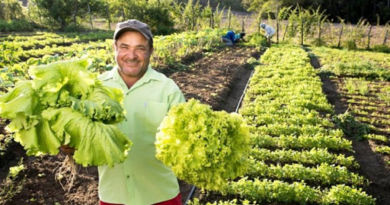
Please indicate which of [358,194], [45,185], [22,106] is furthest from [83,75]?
[358,194]

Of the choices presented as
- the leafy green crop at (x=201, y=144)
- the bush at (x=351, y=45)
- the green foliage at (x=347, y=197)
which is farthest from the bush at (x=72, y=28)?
the leafy green crop at (x=201, y=144)

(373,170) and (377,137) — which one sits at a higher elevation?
(377,137)

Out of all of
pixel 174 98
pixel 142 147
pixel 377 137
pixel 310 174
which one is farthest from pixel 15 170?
pixel 377 137

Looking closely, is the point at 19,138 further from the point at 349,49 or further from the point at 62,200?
the point at 349,49

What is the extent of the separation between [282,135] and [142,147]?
17.6 ft

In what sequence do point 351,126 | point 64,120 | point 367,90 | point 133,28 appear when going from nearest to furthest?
point 64,120
point 133,28
point 351,126
point 367,90

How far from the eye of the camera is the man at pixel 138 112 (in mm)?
3112

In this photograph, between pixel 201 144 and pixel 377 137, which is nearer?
pixel 201 144

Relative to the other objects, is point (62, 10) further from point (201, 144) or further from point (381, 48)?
point (201, 144)

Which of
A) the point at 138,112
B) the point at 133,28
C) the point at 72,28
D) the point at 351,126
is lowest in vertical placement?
the point at 351,126

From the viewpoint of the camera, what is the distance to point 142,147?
10.5ft

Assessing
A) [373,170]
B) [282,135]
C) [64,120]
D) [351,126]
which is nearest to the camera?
[64,120]

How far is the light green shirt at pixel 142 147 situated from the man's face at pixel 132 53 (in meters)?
0.11

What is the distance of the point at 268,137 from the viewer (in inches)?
308
